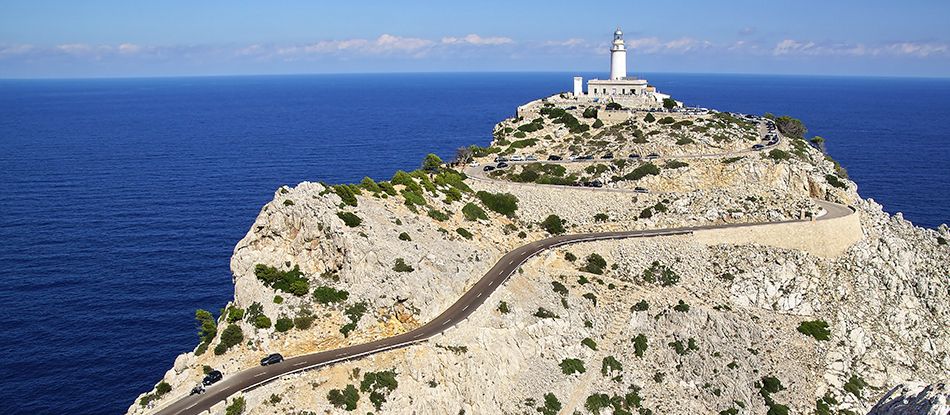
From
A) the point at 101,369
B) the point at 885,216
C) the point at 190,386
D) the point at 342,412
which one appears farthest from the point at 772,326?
the point at 101,369

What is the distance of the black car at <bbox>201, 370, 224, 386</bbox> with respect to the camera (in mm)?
36469

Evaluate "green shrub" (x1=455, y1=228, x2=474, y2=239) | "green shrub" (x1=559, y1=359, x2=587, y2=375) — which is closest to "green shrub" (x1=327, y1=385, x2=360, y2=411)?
"green shrub" (x1=559, y1=359, x2=587, y2=375)

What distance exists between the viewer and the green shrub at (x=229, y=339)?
40.2 m

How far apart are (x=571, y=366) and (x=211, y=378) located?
23.3 metres

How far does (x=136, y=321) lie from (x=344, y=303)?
30.0 metres

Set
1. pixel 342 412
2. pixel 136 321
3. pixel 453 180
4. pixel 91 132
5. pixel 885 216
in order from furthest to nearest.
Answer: pixel 91 132, pixel 885 216, pixel 453 180, pixel 136 321, pixel 342 412

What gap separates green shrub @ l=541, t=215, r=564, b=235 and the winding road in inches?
51.0

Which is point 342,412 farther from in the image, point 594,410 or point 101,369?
point 101,369

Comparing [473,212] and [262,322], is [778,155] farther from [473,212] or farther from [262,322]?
[262,322]

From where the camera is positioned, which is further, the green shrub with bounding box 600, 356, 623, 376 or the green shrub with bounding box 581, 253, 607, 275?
the green shrub with bounding box 581, 253, 607, 275

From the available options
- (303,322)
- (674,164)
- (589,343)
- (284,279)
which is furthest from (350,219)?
(674,164)

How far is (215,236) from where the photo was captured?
84188mm

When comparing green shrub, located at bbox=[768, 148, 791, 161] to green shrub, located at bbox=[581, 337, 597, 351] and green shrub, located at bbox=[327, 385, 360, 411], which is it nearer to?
green shrub, located at bbox=[581, 337, 597, 351]

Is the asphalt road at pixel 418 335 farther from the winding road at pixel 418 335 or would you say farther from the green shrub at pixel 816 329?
the green shrub at pixel 816 329
